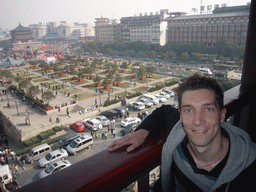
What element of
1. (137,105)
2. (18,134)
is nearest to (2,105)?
(18,134)

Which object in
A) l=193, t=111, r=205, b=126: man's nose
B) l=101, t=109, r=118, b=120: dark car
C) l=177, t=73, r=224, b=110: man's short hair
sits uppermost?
l=177, t=73, r=224, b=110: man's short hair

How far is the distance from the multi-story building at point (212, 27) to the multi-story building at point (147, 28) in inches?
172

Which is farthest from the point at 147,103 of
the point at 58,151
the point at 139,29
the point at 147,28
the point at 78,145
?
the point at 139,29

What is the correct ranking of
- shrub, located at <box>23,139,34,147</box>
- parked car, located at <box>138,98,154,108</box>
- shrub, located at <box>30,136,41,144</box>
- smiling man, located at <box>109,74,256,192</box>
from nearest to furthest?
smiling man, located at <box>109,74,256,192</box>
shrub, located at <box>23,139,34,147</box>
shrub, located at <box>30,136,41,144</box>
parked car, located at <box>138,98,154,108</box>

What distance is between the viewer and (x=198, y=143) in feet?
2.72

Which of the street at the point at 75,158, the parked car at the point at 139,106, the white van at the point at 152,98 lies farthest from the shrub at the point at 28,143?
the white van at the point at 152,98

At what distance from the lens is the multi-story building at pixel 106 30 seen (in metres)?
52.2

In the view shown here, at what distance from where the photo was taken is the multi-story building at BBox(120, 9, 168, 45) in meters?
42.0

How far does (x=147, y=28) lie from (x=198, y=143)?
45.6m

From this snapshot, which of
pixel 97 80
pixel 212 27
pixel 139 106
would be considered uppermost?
pixel 212 27

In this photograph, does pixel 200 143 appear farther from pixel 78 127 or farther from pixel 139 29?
pixel 139 29

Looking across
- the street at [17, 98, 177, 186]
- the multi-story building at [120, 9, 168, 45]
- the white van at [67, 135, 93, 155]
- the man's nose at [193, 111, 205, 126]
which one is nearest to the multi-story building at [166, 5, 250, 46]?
the multi-story building at [120, 9, 168, 45]

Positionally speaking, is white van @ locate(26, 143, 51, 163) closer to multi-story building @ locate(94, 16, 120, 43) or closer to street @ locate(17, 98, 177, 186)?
street @ locate(17, 98, 177, 186)

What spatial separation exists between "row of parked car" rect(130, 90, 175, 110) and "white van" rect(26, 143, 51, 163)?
615 cm
